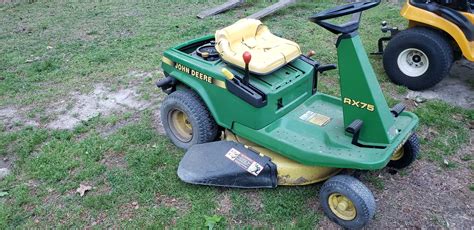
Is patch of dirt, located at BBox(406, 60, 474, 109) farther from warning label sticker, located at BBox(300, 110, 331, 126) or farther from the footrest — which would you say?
the footrest

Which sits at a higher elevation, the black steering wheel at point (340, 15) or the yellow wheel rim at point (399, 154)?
the black steering wheel at point (340, 15)

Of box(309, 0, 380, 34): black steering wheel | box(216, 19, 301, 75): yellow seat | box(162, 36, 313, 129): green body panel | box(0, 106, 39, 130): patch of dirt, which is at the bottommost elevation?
box(0, 106, 39, 130): patch of dirt

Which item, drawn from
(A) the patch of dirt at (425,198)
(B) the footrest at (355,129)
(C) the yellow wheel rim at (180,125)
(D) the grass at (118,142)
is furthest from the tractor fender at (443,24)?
(C) the yellow wheel rim at (180,125)

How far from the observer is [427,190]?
9.21ft

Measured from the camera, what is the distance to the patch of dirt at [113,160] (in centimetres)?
325

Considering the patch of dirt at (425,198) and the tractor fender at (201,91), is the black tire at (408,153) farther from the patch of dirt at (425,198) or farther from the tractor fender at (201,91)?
the tractor fender at (201,91)

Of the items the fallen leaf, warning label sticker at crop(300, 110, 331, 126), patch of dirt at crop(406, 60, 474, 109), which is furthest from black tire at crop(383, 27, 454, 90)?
the fallen leaf

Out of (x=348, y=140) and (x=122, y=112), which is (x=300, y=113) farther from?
(x=122, y=112)

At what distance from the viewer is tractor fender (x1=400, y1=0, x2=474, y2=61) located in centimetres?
368

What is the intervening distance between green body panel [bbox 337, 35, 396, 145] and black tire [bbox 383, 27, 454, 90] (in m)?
1.68

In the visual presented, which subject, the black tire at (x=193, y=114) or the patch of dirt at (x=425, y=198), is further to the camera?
the black tire at (x=193, y=114)

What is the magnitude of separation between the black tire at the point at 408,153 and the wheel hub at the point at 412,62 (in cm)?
139

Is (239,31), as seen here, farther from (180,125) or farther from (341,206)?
(341,206)

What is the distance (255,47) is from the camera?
3.02 m
